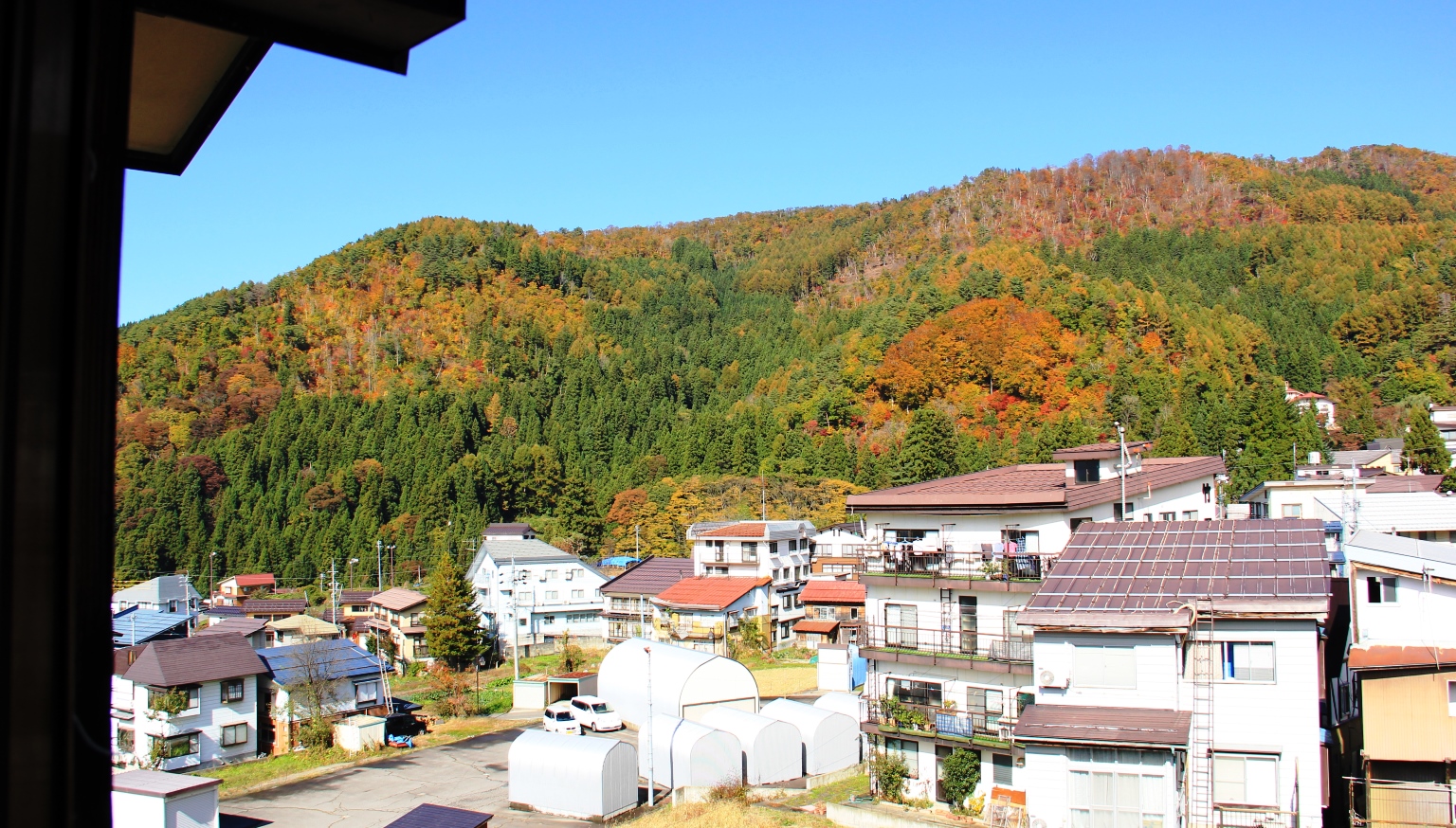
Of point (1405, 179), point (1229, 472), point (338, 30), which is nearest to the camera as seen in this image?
point (338, 30)

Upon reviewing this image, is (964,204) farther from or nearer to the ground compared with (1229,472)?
farther from the ground

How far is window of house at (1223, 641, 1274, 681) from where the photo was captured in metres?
12.1

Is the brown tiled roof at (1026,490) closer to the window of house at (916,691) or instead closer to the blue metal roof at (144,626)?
the window of house at (916,691)

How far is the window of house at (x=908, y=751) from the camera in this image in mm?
15578

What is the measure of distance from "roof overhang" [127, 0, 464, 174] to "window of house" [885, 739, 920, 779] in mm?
15559

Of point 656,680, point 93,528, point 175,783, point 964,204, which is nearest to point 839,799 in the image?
point 656,680

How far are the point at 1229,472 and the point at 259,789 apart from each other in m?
36.4

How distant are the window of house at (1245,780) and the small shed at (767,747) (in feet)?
25.3

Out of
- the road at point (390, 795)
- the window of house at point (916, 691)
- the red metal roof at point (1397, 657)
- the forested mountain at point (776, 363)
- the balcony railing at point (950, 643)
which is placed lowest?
the road at point (390, 795)

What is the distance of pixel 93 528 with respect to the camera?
1.07 meters

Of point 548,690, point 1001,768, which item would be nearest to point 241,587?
point 548,690

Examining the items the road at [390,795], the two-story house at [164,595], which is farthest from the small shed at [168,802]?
the two-story house at [164,595]

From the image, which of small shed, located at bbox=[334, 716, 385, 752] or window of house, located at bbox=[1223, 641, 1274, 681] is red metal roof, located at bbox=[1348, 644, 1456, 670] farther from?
small shed, located at bbox=[334, 716, 385, 752]

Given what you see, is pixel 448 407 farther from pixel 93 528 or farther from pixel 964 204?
pixel 93 528
